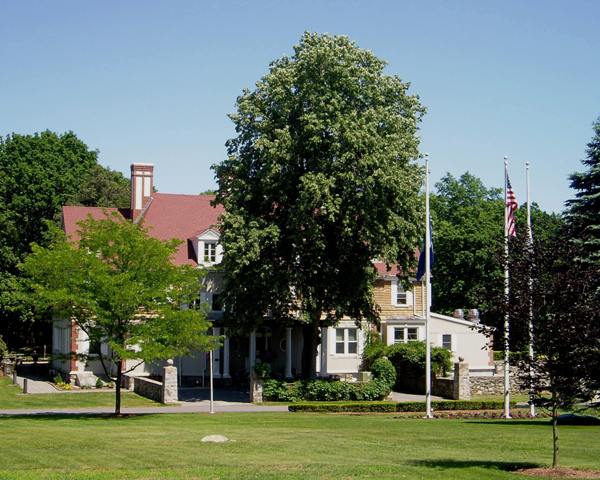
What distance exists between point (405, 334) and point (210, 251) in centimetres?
1217

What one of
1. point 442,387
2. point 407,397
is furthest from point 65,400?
point 442,387

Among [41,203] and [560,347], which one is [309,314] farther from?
[41,203]

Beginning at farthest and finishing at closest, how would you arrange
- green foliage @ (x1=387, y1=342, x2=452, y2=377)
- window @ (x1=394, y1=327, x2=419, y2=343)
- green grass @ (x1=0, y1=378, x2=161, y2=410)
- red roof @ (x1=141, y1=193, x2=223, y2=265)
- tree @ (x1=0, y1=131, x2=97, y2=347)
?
1. tree @ (x1=0, y1=131, x2=97, y2=347)
2. window @ (x1=394, y1=327, x2=419, y2=343)
3. red roof @ (x1=141, y1=193, x2=223, y2=265)
4. green foliage @ (x1=387, y1=342, x2=452, y2=377)
5. green grass @ (x1=0, y1=378, x2=161, y2=410)

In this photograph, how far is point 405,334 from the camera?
2053 inches

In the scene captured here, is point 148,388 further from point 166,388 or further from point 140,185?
point 140,185

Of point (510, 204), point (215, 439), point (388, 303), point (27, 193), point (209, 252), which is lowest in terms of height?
point (215, 439)

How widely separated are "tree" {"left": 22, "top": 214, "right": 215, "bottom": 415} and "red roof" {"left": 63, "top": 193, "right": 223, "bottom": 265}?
54.3 feet

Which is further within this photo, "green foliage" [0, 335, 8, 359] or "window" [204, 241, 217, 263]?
"green foliage" [0, 335, 8, 359]

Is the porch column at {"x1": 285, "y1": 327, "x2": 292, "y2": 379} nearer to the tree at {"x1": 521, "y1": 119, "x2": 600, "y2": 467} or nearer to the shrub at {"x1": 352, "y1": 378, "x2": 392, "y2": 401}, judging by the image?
the shrub at {"x1": 352, "y1": 378, "x2": 392, "y2": 401}

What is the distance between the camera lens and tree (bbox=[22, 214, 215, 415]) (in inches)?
1235

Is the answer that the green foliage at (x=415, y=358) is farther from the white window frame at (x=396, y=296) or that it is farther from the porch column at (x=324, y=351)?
the white window frame at (x=396, y=296)

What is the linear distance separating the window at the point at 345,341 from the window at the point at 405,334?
2588 mm

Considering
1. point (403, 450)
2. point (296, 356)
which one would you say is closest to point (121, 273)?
point (403, 450)

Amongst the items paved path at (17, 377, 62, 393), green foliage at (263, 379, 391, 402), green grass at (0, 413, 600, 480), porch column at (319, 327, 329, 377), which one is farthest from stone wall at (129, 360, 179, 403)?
porch column at (319, 327, 329, 377)
